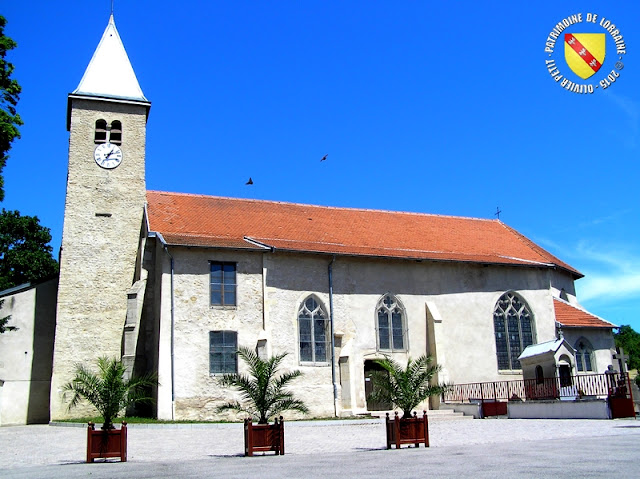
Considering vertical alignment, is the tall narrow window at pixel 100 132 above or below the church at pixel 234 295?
above

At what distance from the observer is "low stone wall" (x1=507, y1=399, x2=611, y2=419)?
21344 mm

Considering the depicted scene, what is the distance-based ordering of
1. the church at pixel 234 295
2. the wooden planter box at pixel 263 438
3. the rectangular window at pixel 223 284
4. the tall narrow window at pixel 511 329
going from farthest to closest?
the tall narrow window at pixel 511 329 → the rectangular window at pixel 223 284 → the church at pixel 234 295 → the wooden planter box at pixel 263 438

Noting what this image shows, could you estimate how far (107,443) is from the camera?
47.3 feet

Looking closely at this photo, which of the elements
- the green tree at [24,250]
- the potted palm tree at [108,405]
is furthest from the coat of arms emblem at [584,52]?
the green tree at [24,250]

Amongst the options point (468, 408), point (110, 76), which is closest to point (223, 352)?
point (468, 408)

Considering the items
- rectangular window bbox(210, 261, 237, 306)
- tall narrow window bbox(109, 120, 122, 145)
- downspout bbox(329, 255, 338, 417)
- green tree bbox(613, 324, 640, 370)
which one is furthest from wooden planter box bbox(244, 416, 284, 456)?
green tree bbox(613, 324, 640, 370)

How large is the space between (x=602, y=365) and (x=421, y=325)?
35.0 ft

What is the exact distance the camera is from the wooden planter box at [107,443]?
14273 mm

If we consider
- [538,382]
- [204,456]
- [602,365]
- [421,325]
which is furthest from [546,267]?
[204,456]

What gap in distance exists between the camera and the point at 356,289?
99.9 ft

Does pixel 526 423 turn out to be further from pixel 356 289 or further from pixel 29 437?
pixel 29 437

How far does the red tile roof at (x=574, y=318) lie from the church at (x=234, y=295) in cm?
12

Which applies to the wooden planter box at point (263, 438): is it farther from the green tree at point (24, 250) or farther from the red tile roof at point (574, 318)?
the green tree at point (24, 250)

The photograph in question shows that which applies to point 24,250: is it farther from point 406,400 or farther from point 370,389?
point 406,400
